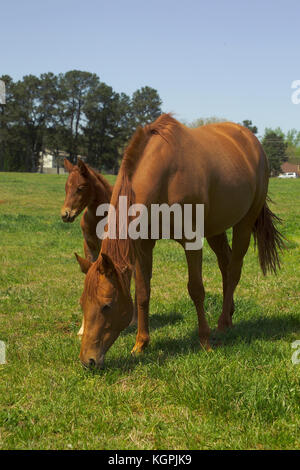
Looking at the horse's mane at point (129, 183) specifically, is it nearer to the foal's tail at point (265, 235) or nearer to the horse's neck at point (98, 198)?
the horse's neck at point (98, 198)

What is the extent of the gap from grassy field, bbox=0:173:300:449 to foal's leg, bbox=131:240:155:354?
5.4 inches

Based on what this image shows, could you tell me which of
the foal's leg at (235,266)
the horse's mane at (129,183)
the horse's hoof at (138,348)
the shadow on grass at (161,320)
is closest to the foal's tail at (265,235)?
the foal's leg at (235,266)

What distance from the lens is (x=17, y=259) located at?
9227mm

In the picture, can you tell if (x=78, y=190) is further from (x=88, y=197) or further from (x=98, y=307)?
(x=98, y=307)

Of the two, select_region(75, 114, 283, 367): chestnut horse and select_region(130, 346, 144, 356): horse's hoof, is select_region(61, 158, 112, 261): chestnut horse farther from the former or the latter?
A: select_region(130, 346, 144, 356): horse's hoof

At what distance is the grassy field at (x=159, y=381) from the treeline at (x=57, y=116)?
A: 60644 millimetres

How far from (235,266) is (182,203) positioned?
171 centimetres

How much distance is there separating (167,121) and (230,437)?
2829 mm

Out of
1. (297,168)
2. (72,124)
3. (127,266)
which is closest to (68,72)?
(72,124)

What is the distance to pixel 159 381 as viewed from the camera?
3.50m

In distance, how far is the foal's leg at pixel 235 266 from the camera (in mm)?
5180

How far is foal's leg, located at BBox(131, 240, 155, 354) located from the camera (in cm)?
434

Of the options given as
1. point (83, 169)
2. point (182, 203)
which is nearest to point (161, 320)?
point (182, 203)
